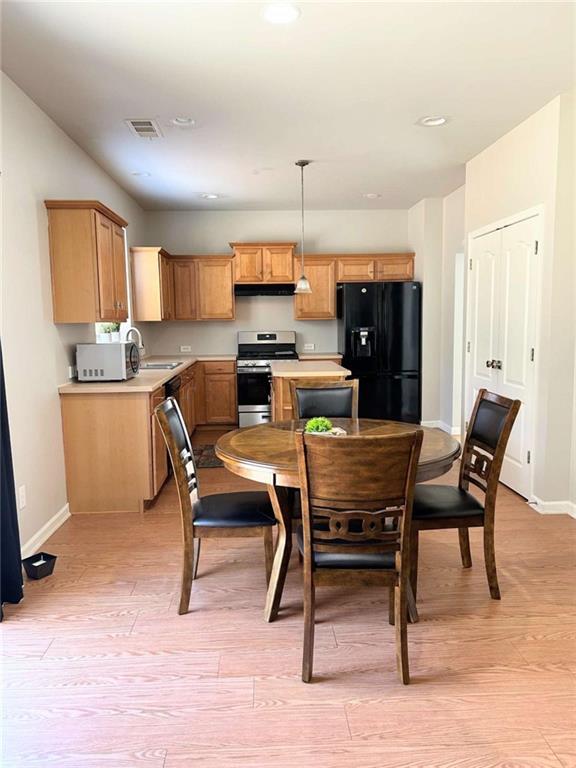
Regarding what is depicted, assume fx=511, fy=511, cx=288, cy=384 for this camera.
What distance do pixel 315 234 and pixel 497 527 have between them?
4464 mm

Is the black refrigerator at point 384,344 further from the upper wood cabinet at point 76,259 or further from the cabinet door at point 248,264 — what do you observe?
the upper wood cabinet at point 76,259

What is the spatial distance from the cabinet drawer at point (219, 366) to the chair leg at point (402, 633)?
4.56 m

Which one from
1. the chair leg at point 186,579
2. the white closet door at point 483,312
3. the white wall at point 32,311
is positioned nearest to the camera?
the chair leg at point 186,579

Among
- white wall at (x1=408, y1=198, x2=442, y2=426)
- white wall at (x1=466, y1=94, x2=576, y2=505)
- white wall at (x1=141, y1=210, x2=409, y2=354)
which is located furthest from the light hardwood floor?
white wall at (x1=141, y1=210, x2=409, y2=354)

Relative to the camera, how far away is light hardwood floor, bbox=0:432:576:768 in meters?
1.61

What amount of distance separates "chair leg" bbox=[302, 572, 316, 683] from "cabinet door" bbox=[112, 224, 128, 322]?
2.76 metres

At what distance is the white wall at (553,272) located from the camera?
3273 mm

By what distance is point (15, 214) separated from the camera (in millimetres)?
2891

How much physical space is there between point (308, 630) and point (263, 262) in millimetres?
4945

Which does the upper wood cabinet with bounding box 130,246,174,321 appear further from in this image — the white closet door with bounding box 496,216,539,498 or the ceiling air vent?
the white closet door with bounding box 496,216,539,498

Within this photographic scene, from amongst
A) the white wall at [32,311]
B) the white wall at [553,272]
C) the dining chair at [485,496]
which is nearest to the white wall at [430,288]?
the white wall at [553,272]

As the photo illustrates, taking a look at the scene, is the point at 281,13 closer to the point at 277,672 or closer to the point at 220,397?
the point at 277,672

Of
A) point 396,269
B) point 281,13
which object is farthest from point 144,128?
point 396,269

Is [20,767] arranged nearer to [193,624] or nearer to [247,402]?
[193,624]
